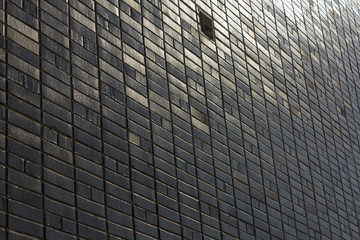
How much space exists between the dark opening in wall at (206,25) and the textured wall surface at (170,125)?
106 millimetres

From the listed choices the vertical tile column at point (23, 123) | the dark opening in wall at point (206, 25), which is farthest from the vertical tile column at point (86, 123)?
the dark opening in wall at point (206, 25)

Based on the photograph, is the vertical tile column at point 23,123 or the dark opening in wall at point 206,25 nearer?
the vertical tile column at point 23,123

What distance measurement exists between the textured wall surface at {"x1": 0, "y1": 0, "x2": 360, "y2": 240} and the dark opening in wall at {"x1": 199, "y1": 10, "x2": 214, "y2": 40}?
0.11 m

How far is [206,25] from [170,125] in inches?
115

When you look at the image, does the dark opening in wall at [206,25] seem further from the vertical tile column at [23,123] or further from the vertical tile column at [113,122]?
the vertical tile column at [23,123]

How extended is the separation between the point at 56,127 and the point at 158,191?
2081 millimetres

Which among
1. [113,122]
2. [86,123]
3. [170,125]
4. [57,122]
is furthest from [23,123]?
[170,125]

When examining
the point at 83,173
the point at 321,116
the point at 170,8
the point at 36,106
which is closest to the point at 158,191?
the point at 83,173

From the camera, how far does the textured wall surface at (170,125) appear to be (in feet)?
31.8

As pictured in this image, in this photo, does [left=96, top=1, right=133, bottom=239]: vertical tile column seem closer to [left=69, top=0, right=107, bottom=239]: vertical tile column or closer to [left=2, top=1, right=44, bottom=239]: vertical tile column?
[left=69, top=0, right=107, bottom=239]: vertical tile column

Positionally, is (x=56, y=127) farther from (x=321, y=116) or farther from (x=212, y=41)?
(x=321, y=116)

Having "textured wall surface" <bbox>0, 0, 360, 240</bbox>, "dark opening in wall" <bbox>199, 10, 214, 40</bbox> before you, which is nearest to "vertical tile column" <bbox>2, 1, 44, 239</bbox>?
"textured wall surface" <bbox>0, 0, 360, 240</bbox>

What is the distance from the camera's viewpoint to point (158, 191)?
1145 centimetres

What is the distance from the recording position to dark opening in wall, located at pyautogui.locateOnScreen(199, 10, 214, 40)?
14469 mm
